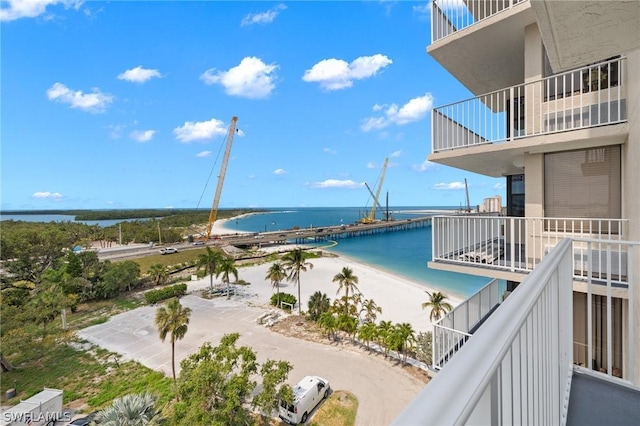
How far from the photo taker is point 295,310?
20500 millimetres

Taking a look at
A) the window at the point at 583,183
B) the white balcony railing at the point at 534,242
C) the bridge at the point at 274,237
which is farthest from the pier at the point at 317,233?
the window at the point at 583,183

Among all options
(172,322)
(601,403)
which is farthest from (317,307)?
(601,403)

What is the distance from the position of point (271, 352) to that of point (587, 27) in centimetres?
1473

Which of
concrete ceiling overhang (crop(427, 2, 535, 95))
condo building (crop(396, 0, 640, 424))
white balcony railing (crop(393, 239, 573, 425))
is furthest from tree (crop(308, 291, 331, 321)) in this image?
white balcony railing (crop(393, 239, 573, 425))

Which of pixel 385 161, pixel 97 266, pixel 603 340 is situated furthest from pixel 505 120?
pixel 385 161

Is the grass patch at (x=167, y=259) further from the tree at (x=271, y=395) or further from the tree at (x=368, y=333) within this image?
the tree at (x=271, y=395)

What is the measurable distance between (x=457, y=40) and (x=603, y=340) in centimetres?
600

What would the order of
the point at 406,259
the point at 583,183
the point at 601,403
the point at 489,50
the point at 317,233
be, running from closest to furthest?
1. the point at 601,403
2. the point at 583,183
3. the point at 489,50
4. the point at 406,259
5. the point at 317,233

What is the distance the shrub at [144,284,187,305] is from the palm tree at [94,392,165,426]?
50.1 ft

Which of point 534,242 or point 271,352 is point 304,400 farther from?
point 534,242

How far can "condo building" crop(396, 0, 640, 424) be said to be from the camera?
0.88 m

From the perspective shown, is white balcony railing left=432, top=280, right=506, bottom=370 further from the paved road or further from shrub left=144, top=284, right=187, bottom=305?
shrub left=144, top=284, right=187, bottom=305

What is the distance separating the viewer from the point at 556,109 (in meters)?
5.51

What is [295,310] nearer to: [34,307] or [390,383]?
[390,383]
